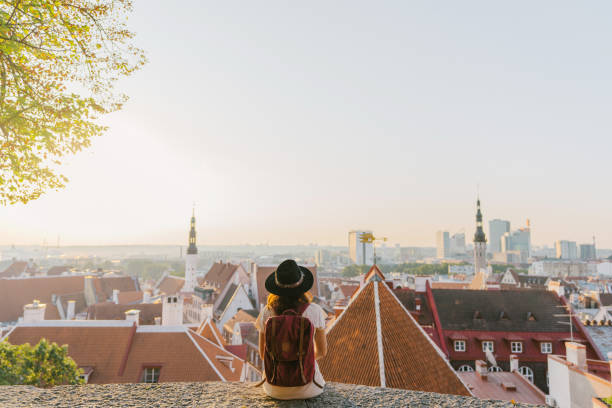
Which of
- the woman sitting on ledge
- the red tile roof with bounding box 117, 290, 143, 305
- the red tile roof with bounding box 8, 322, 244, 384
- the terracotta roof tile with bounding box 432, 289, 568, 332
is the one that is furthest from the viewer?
the red tile roof with bounding box 117, 290, 143, 305

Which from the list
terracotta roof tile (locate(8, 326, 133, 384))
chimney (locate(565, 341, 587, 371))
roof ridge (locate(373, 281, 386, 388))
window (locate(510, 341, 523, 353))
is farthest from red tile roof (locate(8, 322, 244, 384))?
window (locate(510, 341, 523, 353))

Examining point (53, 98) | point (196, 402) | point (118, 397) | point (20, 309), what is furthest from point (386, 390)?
point (20, 309)

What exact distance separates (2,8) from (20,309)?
49.1 meters

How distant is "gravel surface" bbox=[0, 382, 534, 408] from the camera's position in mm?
3883

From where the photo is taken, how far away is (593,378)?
39.1 feet

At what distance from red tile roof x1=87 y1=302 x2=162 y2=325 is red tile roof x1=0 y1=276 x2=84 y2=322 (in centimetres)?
1644

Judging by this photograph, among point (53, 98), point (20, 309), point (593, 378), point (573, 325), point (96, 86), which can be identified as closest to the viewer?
point (53, 98)

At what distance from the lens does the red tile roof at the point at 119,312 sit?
32.3 m

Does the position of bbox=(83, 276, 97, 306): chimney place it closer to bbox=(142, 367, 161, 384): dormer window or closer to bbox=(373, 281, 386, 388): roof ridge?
bbox=(142, 367, 161, 384): dormer window

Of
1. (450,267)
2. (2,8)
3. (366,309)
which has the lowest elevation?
(450,267)

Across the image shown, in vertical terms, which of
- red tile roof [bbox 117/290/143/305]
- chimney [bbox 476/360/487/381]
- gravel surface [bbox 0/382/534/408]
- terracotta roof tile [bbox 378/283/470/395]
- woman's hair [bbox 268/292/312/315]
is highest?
woman's hair [bbox 268/292/312/315]

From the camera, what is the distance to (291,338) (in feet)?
12.4

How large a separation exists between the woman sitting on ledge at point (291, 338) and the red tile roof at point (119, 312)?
104ft

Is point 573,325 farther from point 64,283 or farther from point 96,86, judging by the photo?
point 64,283
